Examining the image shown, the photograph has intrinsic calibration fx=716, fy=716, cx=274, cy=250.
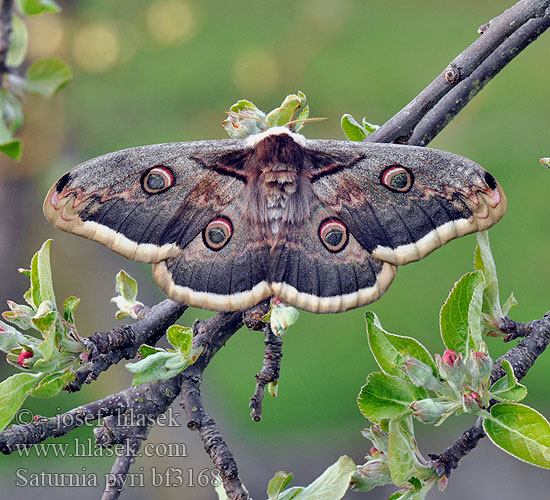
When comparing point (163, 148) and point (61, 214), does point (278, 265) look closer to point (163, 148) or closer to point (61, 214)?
point (163, 148)

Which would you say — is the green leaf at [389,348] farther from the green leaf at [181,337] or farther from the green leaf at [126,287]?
the green leaf at [126,287]

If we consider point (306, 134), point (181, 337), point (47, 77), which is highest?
point (306, 134)

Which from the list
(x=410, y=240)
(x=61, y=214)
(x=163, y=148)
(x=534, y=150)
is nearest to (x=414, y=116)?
(x=410, y=240)

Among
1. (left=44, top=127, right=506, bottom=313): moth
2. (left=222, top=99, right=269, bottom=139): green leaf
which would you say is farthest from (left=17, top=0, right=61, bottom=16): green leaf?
(left=222, top=99, right=269, bottom=139): green leaf

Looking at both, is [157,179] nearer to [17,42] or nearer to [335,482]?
[335,482]

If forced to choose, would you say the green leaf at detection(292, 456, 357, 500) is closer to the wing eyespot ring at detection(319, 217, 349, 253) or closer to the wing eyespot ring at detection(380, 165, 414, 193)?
the wing eyespot ring at detection(319, 217, 349, 253)

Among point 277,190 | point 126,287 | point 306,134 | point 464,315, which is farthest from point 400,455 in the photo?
point 306,134
